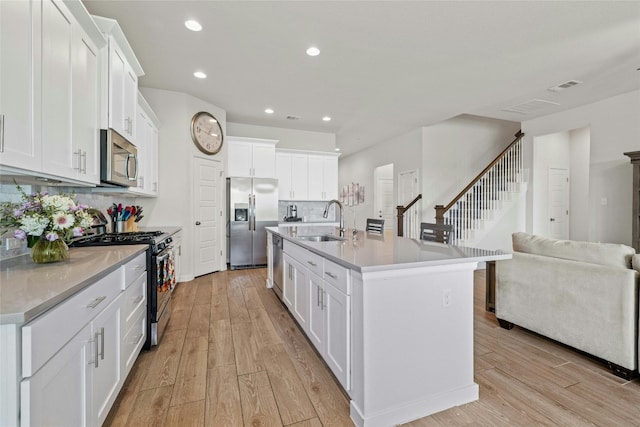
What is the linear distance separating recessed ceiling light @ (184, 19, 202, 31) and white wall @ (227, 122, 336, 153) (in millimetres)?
3220

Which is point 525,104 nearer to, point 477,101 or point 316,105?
point 477,101

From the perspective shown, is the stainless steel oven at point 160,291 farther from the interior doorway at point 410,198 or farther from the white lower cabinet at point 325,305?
the interior doorway at point 410,198

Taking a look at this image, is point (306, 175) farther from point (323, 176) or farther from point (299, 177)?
point (323, 176)

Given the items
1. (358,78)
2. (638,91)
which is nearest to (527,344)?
(358,78)

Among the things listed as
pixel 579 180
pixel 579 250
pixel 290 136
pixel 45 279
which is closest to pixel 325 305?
pixel 45 279

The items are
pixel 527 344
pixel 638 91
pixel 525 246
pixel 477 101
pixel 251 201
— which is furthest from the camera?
pixel 251 201

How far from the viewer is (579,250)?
2.26m

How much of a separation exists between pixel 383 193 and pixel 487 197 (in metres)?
3.18

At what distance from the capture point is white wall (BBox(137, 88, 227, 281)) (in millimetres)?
4531

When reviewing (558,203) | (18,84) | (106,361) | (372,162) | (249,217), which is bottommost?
(106,361)

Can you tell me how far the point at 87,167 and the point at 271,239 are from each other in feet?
7.03

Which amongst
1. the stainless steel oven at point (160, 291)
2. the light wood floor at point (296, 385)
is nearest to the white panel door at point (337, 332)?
the light wood floor at point (296, 385)

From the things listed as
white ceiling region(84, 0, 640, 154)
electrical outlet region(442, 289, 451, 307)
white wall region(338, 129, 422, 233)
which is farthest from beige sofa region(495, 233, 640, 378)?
white wall region(338, 129, 422, 233)

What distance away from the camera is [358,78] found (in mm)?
4039
